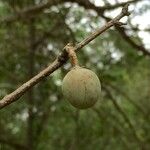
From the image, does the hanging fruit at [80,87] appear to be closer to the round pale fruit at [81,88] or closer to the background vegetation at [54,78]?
the round pale fruit at [81,88]

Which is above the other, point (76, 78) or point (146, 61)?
point (76, 78)

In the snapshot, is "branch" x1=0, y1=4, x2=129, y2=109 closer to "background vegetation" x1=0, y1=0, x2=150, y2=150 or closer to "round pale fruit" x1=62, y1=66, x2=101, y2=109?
"round pale fruit" x1=62, y1=66, x2=101, y2=109

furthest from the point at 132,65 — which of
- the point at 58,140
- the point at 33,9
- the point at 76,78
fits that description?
the point at 76,78

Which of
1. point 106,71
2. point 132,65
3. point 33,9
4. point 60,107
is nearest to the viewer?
point 33,9

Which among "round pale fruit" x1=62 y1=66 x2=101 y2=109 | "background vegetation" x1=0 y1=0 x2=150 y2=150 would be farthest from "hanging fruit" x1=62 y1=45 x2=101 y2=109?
"background vegetation" x1=0 y1=0 x2=150 y2=150

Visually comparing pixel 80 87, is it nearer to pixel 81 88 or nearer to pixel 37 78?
pixel 81 88

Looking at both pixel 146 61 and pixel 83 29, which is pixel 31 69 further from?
pixel 146 61

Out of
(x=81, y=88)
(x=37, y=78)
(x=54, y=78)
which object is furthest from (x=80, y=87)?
(x=54, y=78)
